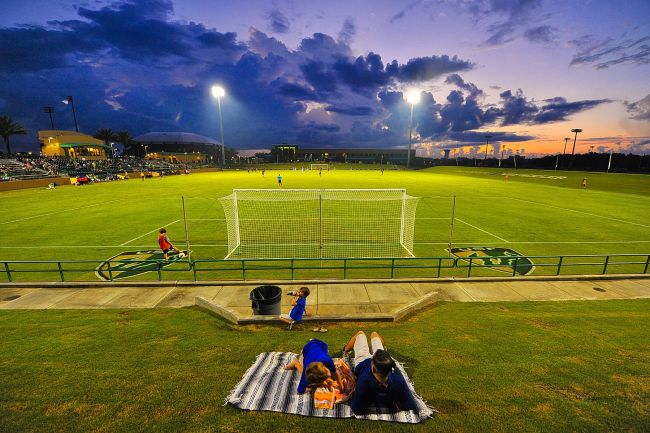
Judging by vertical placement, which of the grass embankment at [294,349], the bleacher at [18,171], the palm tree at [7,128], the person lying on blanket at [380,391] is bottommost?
the grass embankment at [294,349]

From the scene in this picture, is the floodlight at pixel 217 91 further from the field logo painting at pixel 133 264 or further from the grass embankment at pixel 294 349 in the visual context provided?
the grass embankment at pixel 294 349

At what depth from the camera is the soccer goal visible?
16766mm

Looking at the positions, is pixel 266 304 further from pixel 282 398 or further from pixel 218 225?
pixel 218 225

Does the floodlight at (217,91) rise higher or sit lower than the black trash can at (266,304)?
Result: higher

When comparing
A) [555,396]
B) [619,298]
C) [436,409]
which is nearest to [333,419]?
[436,409]

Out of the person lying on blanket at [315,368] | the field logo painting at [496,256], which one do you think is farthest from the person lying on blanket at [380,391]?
the field logo painting at [496,256]

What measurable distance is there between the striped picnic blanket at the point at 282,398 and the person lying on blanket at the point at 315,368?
0.24 m

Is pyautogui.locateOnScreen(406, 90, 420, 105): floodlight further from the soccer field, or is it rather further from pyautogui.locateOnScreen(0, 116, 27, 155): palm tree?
pyautogui.locateOnScreen(0, 116, 27, 155): palm tree

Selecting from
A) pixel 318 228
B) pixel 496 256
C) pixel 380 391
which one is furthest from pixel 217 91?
pixel 380 391

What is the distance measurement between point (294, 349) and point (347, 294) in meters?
4.00

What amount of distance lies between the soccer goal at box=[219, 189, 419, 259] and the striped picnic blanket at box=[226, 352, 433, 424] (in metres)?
6.94

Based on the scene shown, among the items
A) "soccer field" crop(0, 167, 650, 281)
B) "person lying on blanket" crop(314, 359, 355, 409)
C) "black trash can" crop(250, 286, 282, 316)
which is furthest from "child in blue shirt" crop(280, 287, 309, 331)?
"soccer field" crop(0, 167, 650, 281)

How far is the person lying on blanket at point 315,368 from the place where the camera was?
198 inches

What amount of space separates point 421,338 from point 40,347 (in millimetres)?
9336
